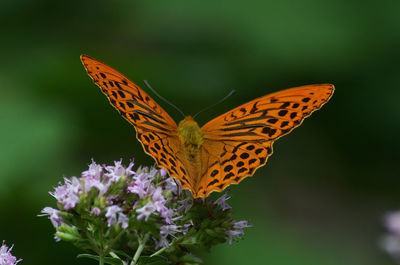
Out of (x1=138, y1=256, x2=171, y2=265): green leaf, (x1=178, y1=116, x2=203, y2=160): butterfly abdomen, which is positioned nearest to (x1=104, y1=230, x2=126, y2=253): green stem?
(x1=138, y1=256, x2=171, y2=265): green leaf

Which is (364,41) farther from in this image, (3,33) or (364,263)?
(3,33)

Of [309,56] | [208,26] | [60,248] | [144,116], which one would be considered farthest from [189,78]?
[144,116]

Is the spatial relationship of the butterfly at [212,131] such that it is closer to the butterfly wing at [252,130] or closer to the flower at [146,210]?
the butterfly wing at [252,130]

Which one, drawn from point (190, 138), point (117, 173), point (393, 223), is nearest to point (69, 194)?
point (117, 173)

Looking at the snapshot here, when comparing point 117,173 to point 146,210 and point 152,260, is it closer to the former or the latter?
point 146,210

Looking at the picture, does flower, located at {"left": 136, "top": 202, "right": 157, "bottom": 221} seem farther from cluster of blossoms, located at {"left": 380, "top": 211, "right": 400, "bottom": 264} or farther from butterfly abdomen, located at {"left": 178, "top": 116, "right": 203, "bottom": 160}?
cluster of blossoms, located at {"left": 380, "top": 211, "right": 400, "bottom": 264}

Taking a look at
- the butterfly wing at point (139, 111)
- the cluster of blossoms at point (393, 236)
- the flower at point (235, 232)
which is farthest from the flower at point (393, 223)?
the butterfly wing at point (139, 111)

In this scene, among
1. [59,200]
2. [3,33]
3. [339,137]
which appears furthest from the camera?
[339,137]
